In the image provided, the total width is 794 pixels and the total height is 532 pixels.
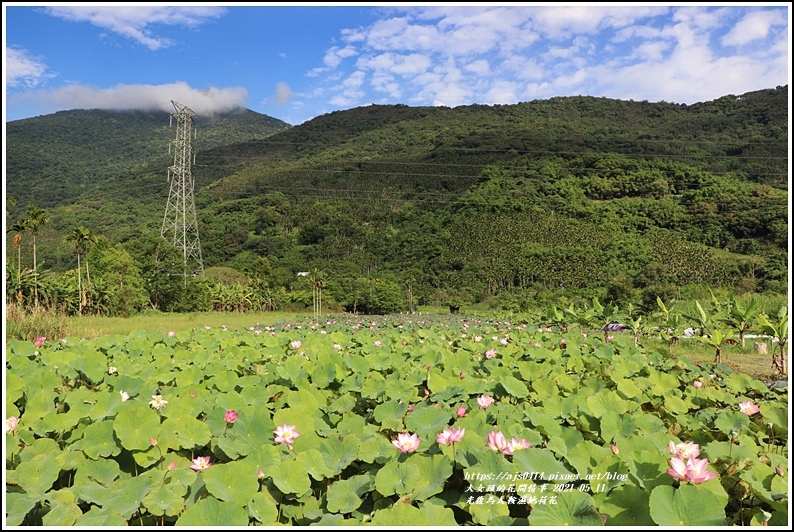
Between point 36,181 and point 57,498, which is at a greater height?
point 36,181

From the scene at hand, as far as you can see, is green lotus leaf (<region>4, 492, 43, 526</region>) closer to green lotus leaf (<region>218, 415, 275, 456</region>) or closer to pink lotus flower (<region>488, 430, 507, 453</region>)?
green lotus leaf (<region>218, 415, 275, 456</region>)

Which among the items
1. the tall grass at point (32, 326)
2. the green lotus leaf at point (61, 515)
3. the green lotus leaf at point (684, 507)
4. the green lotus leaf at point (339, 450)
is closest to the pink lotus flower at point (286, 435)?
the green lotus leaf at point (339, 450)

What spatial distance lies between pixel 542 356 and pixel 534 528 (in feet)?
9.18

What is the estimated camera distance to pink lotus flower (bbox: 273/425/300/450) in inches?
61.7

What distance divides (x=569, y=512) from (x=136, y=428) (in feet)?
4.38

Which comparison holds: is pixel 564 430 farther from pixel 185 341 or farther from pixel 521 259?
pixel 521 259

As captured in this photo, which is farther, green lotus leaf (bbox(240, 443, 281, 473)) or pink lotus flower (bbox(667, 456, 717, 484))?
green lotus leaf (bbox(240, 443, 281, 473))

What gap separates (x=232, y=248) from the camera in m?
54.1

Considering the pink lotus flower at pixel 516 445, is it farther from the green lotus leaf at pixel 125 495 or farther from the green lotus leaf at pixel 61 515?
the green lotus leaf at pixel 61 515

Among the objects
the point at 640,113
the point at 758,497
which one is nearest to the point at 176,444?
the point at 758,497

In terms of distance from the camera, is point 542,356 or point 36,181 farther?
point 36,181

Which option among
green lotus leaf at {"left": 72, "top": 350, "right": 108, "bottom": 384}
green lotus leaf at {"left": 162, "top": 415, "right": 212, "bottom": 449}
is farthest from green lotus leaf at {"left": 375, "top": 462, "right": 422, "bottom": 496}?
green lotus leaf at {"left": 72, "top": 350, "right": 108, "bottom": 384}

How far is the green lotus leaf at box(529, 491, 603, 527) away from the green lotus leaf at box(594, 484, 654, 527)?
0.05 meters

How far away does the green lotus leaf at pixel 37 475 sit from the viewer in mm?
1303
